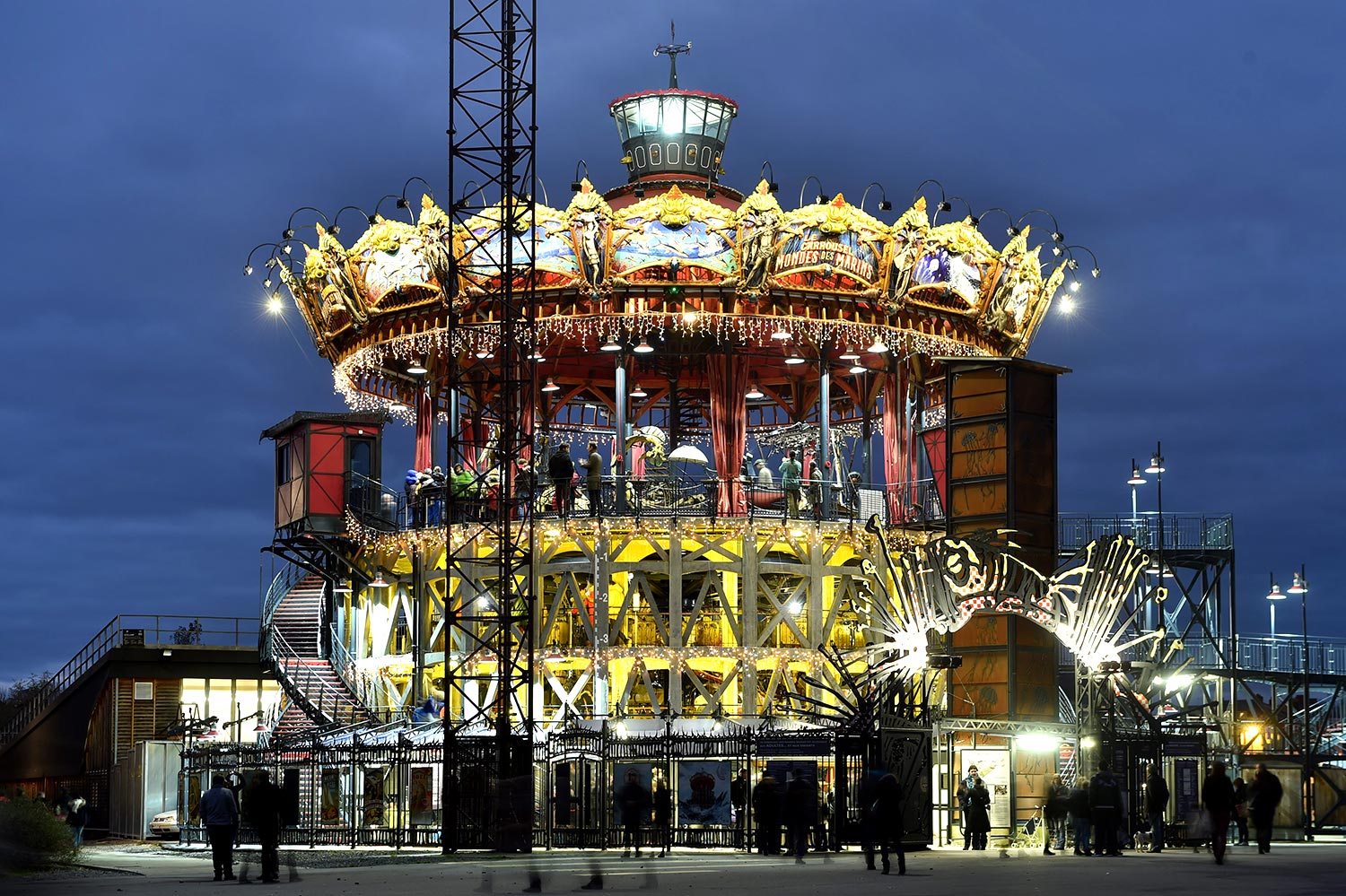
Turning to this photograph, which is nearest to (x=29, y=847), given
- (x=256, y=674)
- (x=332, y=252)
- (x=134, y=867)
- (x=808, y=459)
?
(x=134, y=867)

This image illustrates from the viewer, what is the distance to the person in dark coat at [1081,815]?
104 feet

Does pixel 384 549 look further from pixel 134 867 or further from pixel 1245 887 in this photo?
pixel 1245 887

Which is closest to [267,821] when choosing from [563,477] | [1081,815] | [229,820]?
[229,820]

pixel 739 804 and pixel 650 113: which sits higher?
pixel 650 113

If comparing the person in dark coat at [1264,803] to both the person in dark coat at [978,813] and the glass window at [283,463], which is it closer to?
the person in dark coat at [978,813]

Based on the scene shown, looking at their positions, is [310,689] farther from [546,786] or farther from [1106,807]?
[1106,807]

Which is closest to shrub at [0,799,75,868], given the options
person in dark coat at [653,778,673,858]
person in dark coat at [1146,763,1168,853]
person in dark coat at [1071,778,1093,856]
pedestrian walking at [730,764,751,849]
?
person in dark coat at [653,778,673,858]

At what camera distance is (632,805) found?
31453 millimetres

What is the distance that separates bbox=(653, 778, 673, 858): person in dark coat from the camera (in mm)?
32531

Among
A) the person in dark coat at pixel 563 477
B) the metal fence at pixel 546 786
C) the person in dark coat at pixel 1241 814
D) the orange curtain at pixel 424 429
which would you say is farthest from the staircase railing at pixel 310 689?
the person in dark coat at pixel 1241 814

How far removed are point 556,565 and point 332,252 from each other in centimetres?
1019

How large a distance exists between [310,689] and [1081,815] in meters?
23.5

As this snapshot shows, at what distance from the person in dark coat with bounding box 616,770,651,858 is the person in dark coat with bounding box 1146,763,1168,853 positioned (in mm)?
8631

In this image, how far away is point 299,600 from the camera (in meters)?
52.9
